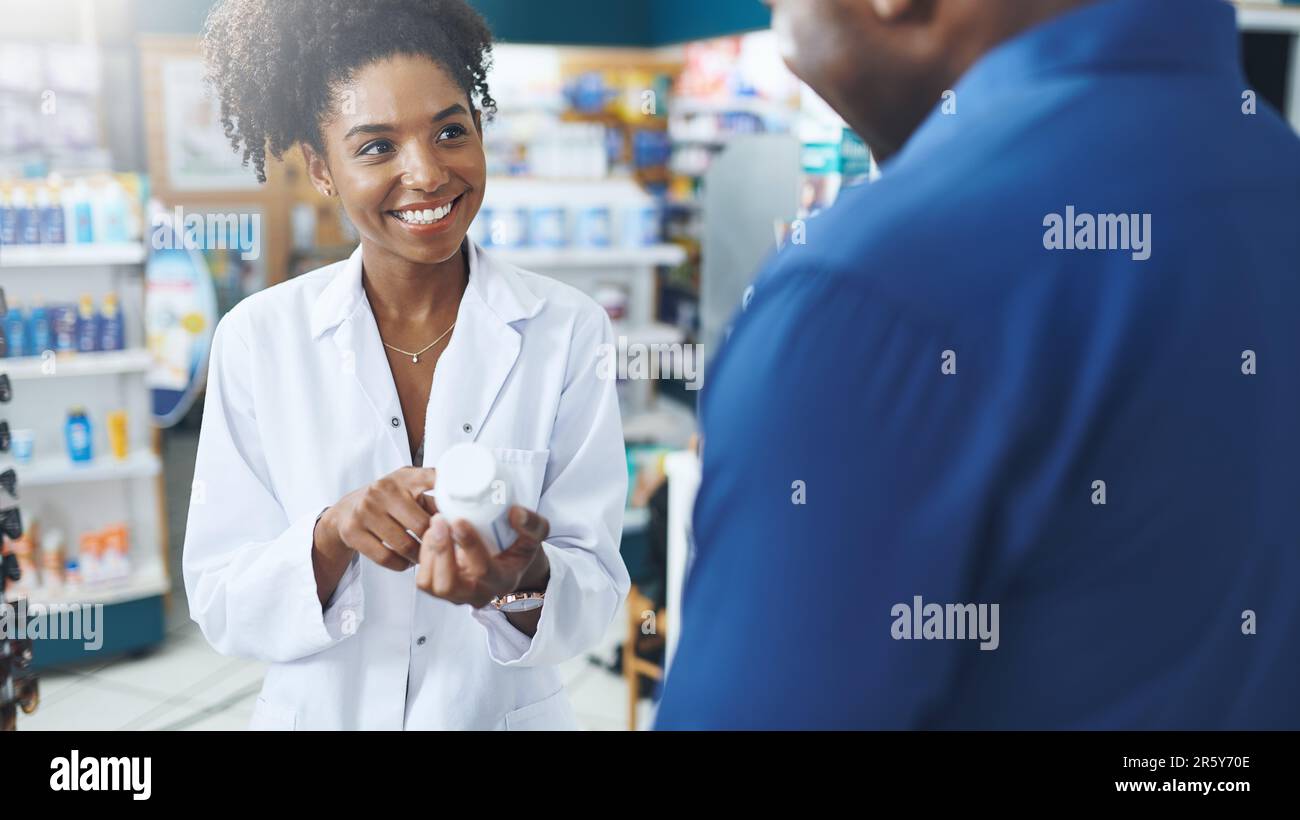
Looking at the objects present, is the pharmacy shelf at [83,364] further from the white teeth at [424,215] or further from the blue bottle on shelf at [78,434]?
the white teeth at [424,215]

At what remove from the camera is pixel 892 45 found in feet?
1.99

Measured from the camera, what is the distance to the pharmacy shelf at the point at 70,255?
11.0ft

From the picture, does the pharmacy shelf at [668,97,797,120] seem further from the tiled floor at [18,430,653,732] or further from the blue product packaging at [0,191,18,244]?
the blue product packaging at [0,191,18,244]

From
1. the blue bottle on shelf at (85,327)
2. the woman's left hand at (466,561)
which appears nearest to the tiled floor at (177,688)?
the blue bottle on shelf at (85,327)

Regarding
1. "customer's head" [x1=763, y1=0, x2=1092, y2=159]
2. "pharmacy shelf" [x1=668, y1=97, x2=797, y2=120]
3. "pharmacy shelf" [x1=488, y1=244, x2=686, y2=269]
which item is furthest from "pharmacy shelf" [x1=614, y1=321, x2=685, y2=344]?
"pharmacy shelf" [x1=668, y1=97, x2=797, y2=120]

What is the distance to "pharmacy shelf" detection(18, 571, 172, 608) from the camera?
3.42m

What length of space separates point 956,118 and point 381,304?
707 millimetres

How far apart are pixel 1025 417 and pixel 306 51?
783mm

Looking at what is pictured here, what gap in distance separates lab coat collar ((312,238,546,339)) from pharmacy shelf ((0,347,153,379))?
261cm

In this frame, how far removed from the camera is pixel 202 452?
41.0 inches

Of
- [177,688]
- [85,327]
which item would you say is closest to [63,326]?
[85,327]

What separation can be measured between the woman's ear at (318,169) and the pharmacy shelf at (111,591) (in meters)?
2.83

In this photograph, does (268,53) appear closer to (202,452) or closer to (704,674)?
(202,452)
